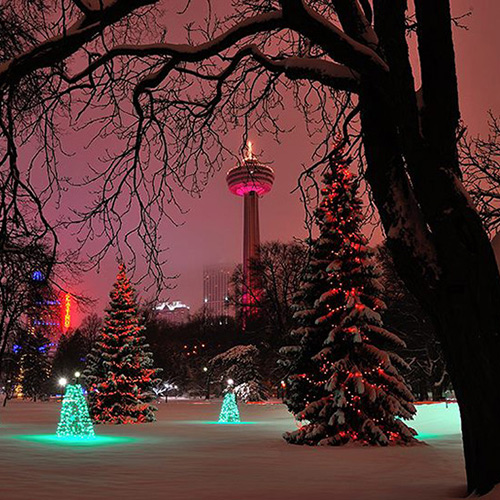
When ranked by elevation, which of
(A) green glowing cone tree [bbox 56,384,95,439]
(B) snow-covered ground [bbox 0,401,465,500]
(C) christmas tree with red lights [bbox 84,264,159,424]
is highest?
(C) christmas tree with red lights [bbox 84,264,159,424]

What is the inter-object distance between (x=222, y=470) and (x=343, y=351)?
22.3 ft

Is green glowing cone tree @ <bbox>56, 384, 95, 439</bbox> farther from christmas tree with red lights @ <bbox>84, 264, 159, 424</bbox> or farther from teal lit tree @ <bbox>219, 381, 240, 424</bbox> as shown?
christmas tree with red lights @ <bbox>84, 264, 159, 424</bbox>

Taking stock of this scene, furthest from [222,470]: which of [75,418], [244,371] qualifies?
[244,371]

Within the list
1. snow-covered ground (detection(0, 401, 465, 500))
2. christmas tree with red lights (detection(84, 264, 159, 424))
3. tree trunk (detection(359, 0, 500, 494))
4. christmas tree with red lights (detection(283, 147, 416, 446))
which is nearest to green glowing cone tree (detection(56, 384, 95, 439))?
snow-covered ground (detection(0, 401, 465, 500))

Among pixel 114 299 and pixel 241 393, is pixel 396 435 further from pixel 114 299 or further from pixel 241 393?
pixel 241 393

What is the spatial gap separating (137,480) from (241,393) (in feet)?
118

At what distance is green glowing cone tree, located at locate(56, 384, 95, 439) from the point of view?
59.4ft

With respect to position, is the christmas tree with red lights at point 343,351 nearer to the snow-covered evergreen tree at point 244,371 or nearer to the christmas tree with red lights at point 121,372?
the christmas tree with red lights at point 121,372

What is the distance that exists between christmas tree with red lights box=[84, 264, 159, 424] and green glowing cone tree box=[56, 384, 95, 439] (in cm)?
917

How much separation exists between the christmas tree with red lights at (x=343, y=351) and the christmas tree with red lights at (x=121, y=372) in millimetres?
12287

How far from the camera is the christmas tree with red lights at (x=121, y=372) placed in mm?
27547

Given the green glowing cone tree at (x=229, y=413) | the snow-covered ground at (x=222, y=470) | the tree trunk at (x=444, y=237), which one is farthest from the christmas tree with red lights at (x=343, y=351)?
the tree trunk at (x=444, y=237)

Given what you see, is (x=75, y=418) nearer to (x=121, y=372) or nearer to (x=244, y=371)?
(x=121, y=372)

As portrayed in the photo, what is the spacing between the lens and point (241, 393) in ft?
146
